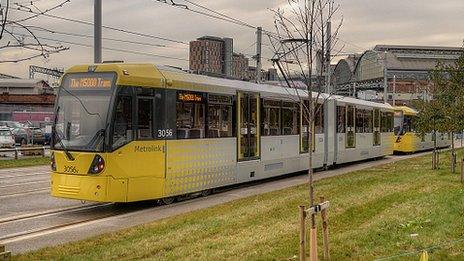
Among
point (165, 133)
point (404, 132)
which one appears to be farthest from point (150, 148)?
point (404, 132)

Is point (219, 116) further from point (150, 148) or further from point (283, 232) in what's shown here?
point (283, 232)

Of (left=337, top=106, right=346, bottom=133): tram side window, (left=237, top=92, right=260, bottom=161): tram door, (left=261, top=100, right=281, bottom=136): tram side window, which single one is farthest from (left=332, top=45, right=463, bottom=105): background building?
(left=237, top=92, right=260, bottom=161): tram door

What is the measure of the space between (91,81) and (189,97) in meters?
2.67

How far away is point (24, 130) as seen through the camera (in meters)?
49.9

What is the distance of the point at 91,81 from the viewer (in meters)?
13.7

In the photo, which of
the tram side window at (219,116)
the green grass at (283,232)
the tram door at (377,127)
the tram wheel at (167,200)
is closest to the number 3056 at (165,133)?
the tram wheel at (167,200)

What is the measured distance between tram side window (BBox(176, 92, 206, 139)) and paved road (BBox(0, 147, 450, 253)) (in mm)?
1736

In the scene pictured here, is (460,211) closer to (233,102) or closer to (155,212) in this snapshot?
(155,212)

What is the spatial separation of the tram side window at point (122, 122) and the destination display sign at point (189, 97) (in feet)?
5.56

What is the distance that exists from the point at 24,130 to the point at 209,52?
2282 centimetres

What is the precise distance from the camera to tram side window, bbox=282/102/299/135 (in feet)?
68.5

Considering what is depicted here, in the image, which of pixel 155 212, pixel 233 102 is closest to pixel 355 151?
pixel 233 102

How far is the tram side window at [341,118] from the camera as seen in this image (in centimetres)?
2667

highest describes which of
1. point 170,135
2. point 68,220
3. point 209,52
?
point 209,52
